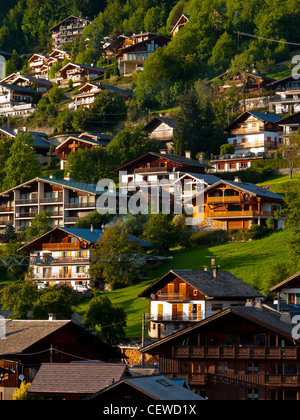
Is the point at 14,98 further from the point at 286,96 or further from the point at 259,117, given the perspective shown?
the point at 259,117

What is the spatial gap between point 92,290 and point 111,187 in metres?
25.4

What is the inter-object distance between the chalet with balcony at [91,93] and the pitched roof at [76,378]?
336 ft

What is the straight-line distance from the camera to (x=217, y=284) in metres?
63.0

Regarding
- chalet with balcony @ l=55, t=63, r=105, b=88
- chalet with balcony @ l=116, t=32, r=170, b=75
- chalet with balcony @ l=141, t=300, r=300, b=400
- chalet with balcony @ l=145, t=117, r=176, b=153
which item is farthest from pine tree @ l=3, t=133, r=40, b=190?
chalet with balcony @ l=141, t=300, r=300, b=400

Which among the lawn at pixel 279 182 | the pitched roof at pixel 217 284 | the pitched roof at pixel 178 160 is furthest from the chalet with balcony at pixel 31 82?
the pitched roof at pixel 217 284

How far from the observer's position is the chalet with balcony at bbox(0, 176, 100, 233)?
3853 inches

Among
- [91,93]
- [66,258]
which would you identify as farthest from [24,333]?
[91,93]

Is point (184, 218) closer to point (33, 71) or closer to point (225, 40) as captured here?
point (225, 40)

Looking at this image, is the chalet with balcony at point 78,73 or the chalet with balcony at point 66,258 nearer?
the chalet with balcony at point 66,258

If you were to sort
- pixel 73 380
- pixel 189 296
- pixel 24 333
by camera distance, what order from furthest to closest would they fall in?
pixel 189 296, pixel 24 333, pixel 73 380

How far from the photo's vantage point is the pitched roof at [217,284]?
61.7 m

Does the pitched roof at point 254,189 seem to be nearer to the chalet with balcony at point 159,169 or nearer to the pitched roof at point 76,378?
the chalet with balcony at point 159,169

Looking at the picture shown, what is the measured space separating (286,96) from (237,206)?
39753 millimetres

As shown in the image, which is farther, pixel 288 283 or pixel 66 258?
pixel 66 258
